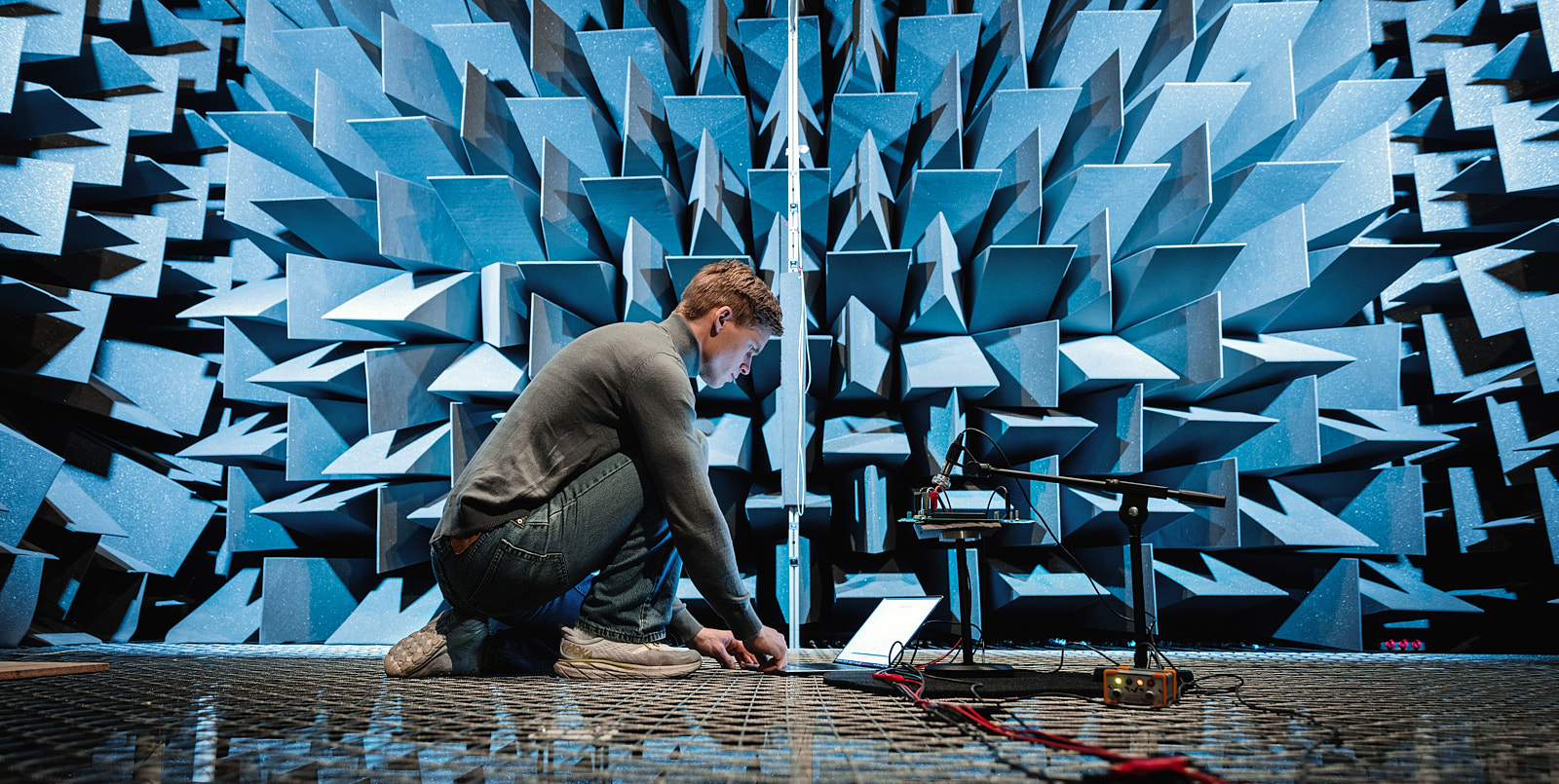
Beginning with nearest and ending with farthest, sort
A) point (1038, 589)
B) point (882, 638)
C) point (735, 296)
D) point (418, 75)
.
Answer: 1. point (735, 296)
2. point (882, 638)
3. point (1038, 589)
4. point (418, 75)

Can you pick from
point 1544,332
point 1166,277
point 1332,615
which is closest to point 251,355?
point 1166,277

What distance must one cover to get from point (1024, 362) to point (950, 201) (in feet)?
1.95

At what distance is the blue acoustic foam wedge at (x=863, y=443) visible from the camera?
250 cm

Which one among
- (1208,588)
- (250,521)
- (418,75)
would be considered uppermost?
(418,75)

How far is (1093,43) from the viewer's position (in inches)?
111

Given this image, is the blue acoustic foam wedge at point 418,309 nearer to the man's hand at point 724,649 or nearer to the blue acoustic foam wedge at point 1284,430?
the man's hand at point 724,649

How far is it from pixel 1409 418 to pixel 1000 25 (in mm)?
2034

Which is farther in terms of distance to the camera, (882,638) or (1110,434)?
(1110,434)

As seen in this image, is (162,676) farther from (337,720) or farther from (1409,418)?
(1409,418)

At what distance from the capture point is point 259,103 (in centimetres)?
323

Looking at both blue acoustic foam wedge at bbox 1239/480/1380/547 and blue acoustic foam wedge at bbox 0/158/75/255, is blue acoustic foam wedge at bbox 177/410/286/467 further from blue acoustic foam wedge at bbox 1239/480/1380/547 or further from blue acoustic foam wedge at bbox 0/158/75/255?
blue acoustic foam wedge at bbox 1239/480/1380/547

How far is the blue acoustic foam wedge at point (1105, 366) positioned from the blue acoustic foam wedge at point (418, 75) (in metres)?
2.38

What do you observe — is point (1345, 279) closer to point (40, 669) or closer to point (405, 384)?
point (405, 384)

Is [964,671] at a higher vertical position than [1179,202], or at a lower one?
lower
